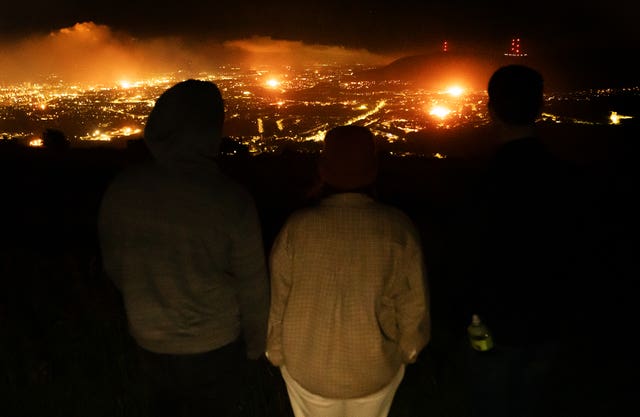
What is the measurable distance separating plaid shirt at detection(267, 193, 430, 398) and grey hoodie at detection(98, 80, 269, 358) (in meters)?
0.18

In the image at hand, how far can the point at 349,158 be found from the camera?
6.14ft

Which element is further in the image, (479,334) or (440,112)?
(440,112)

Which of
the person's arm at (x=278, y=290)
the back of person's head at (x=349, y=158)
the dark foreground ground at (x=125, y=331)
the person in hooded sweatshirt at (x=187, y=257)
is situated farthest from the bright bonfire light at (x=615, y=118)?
the person in hooded sweatshirt at (x=187, y=257)

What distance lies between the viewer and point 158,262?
200cm

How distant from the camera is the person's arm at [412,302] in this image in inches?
78.2

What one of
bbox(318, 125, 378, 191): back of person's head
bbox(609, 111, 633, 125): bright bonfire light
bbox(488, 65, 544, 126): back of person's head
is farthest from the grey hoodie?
bbox(609, 111, 633, 125): bright bonfire light

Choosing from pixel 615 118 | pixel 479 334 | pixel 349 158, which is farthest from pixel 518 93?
pixel 615 118

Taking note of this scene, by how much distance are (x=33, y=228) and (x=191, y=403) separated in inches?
210

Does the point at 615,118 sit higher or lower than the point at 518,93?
lower

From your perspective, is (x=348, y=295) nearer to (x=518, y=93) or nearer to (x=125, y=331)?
(x=518, y=93)

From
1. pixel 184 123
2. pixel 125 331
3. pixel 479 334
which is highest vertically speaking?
pixel 184 123

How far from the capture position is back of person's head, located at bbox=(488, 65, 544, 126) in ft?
6.65

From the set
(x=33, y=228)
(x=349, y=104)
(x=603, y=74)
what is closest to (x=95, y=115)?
(x=349, y=104)

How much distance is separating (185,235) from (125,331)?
8.79 ft
